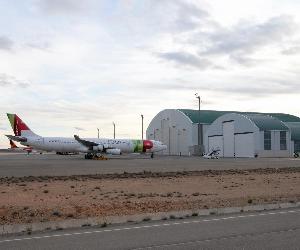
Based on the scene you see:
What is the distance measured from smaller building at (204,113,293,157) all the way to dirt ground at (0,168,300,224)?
56.6 meters

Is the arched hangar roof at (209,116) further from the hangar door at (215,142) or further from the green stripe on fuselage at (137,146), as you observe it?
the green stripe on fuselage at (137,146)

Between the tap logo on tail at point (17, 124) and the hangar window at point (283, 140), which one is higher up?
the tap logo on tail at point (17, 124)

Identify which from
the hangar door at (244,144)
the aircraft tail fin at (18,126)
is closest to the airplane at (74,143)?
the aircraft tail fin at (18,126)

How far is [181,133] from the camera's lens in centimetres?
10200

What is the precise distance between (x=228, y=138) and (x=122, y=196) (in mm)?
70760

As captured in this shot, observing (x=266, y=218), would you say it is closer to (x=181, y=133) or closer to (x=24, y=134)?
(x=24, y=134)

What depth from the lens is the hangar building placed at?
8056 cm

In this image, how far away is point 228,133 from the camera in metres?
87.1

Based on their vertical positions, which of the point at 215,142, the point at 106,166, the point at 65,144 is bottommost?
the point at 106,166

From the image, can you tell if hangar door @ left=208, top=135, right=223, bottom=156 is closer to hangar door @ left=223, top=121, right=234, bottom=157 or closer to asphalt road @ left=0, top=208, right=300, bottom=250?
hangar door @ left=223, top=121, right=234, bottom=157

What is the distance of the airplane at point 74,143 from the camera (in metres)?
68.1

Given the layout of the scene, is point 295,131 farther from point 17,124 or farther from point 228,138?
point 17,124

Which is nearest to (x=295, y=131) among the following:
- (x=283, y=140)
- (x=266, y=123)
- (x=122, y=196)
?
(x=283, y=140)

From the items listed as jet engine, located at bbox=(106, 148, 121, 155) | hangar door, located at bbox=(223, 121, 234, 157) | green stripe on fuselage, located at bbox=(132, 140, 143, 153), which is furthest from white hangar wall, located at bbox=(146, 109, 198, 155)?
jet engine, located at bbox=(106, 148, 121, 155)
